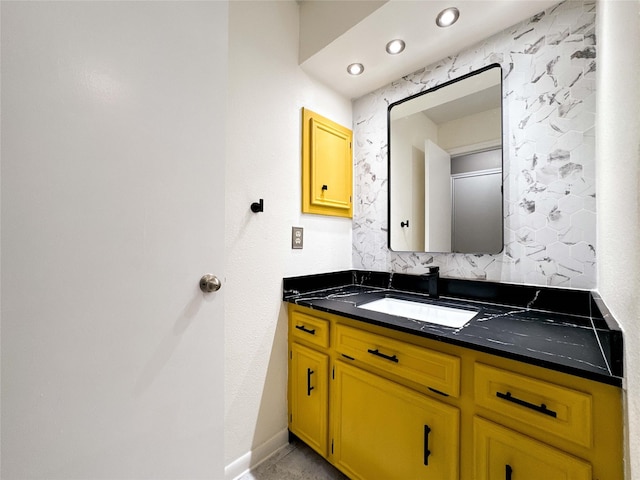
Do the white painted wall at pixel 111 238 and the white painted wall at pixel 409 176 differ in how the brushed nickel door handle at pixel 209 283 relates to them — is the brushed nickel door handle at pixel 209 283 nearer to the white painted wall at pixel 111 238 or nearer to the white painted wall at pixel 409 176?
the white painted wall at pixel 111 238

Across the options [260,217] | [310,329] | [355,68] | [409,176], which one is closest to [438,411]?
[310,329]

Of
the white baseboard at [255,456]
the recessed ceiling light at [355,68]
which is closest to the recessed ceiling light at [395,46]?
the recessed ceiling light at [355,68]

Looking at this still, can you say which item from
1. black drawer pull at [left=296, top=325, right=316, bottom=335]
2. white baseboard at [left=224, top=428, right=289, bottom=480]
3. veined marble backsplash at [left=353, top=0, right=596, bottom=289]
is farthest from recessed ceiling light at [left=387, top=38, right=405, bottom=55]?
white baseboard at [left=224, top=428, right=289, bottom=480]

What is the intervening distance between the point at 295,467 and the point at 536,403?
120cm

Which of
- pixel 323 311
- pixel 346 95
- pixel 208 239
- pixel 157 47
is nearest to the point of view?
pixel 157 47

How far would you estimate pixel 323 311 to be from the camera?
1250 millimetres

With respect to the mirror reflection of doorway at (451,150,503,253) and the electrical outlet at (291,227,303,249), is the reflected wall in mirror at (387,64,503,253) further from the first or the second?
the electrical outlet at (291,227,303,249)

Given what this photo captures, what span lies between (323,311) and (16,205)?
1.06m

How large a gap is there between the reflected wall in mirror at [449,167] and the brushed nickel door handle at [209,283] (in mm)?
1183

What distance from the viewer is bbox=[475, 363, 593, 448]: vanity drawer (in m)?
0.64

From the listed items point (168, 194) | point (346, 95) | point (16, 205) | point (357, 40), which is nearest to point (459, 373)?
point (168, 194)

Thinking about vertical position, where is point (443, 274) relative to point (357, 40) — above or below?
below

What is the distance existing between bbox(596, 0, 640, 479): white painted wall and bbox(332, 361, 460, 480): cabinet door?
456 mm

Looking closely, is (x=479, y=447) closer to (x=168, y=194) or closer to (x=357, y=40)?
(x=168, y=194)
